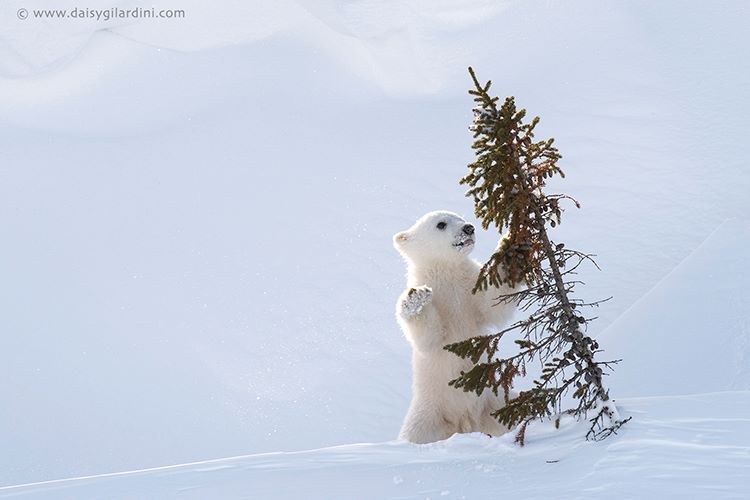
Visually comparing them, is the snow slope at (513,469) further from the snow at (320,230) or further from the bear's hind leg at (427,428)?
the bear's hind leg at (427,428)

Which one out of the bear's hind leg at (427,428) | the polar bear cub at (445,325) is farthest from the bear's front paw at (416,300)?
the bear's hind leg at (427,428)

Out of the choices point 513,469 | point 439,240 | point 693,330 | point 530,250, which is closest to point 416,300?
point 439,240

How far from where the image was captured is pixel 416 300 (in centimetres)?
546

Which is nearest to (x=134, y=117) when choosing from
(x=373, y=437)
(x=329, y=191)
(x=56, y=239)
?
(x=56, y=239)

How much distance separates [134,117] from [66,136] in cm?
144

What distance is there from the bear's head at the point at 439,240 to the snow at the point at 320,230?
1996 millimetres

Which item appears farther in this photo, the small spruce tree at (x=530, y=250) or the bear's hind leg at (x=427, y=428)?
the bear's hind leg at (x=427, y=428)

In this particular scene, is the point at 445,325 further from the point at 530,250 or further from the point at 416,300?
the point at 530,250

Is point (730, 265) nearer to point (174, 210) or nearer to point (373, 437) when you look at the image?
point (373, 437)

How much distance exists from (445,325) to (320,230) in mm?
8024

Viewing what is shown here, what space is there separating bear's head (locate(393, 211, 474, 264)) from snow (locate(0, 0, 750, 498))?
1996 mm

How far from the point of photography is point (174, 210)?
15.1 m

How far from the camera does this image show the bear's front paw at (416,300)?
5.46 meters

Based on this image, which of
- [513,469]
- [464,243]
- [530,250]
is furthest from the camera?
[464,243]
